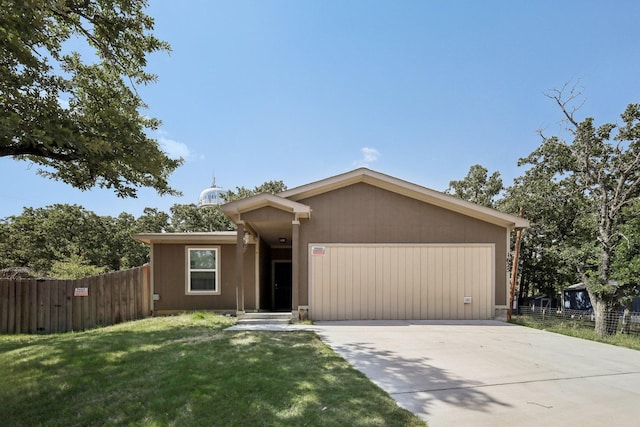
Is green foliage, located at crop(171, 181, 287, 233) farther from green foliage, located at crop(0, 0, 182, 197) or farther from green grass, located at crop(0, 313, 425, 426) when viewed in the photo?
green grass, located at crop(0, 313, 425, 426)

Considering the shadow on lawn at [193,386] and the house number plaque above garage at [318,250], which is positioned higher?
the house number plaque above garage at [318,250]

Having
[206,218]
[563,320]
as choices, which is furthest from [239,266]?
[206,218]

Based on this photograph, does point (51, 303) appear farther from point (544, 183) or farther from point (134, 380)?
point (544, 183)

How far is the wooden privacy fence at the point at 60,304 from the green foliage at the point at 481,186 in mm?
19470

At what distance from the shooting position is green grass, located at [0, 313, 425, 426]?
3.24m

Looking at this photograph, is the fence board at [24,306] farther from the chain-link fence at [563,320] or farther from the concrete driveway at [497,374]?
the chain-link fence at [563,320]

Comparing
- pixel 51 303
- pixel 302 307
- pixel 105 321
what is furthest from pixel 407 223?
pixel 51 303

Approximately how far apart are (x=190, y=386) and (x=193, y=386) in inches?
1.4

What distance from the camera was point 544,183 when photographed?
50.5ft

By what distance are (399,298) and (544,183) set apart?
416 inches

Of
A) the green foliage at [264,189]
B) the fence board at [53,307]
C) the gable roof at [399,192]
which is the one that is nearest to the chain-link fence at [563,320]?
the gable roof at [399,192]

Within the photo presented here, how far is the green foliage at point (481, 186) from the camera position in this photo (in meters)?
21.5

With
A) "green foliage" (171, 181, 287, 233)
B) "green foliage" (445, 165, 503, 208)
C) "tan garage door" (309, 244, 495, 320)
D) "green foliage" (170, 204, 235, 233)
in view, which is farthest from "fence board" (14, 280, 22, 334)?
"green foliage" (445, 165, 503, 208)

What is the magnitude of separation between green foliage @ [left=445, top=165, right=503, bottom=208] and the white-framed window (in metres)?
16.6
